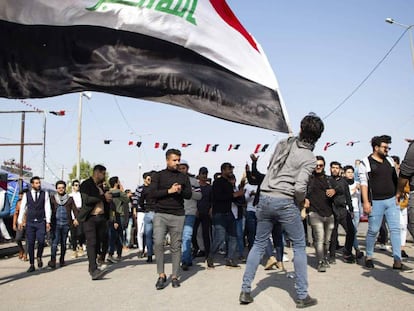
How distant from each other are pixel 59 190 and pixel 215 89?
6.21 meters

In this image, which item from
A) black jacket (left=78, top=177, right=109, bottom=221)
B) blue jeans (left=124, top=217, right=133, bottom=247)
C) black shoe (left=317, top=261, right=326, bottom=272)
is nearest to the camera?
black shoe (left=317, top=261, right=326, bottom=272)

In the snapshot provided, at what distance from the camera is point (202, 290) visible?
19.9 ft

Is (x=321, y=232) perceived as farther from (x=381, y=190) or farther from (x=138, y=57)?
(x=138, y=57)

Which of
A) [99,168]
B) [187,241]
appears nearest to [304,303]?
[187,241]

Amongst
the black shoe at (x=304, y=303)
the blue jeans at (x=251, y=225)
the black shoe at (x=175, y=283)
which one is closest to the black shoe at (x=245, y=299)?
the black shoe at (x=304, y=303)

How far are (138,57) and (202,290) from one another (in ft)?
10.3

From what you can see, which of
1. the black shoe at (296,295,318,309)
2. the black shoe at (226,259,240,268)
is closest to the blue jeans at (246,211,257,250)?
the black shoe at (226,259,240,268)

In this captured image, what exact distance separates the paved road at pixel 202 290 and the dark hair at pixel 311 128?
1829 millimetres

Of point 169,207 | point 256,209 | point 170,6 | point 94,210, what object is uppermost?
point 170,6

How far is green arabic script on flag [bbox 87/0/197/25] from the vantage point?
552 cm

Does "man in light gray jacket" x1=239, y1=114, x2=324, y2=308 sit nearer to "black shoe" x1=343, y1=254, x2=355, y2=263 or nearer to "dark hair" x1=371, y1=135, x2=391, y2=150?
"dark hair" x1=371, y1=135, x2=391, y2=150

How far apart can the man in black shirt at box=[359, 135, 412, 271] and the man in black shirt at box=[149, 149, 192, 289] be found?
9.28ft

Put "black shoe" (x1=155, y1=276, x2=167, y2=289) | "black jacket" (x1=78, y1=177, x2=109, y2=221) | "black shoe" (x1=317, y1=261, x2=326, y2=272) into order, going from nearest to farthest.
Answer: "black shoe" (x1=155, y1=276, x2=167, y2=289) → "black shoe" (x1=317, y1=261, x2=326, y2=272) → "black jacket" (x1=78, y1=177, x2=109, y2=221)

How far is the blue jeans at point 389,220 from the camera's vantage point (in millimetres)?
6992
